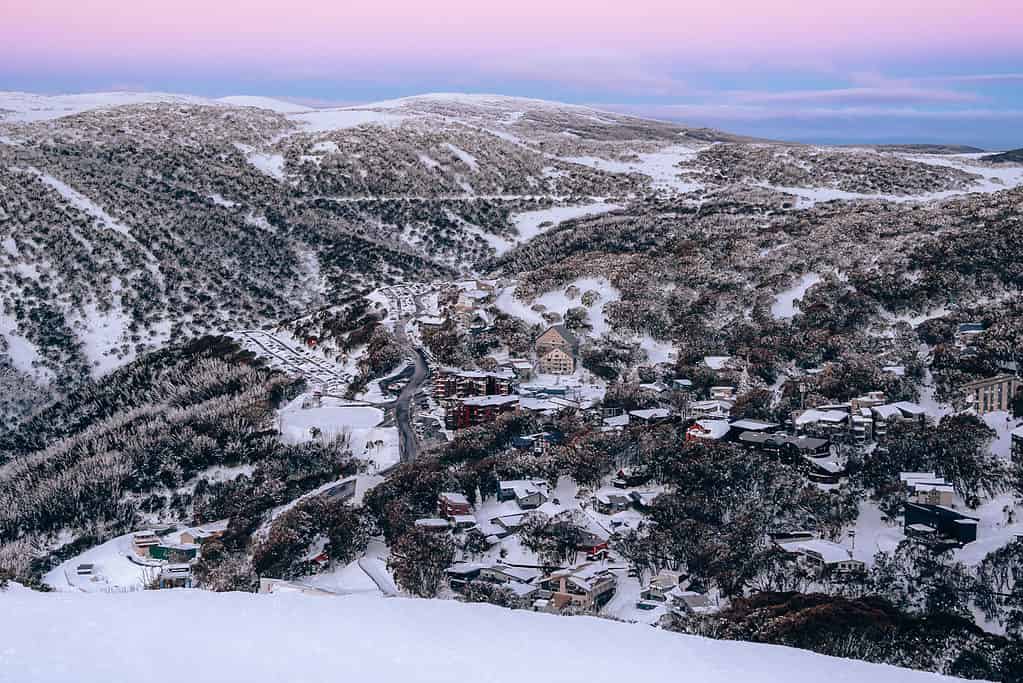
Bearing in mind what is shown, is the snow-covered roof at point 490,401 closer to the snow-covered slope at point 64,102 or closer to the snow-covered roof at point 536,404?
the snow-covered roof at point 536,404

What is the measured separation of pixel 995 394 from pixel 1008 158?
5888 cm

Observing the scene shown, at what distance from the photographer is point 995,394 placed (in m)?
23.5

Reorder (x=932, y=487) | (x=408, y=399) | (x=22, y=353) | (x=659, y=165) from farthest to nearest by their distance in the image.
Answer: (x=659, y=165) < (x=22, y=353) < (x=408, y=399) < (x=932, y=487)

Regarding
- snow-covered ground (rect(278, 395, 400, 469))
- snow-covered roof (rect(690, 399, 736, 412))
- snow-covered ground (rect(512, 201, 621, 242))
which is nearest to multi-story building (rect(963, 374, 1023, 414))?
snow-covered roof (rect(690, 399, 736, 412))

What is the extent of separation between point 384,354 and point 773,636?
21.2 meters

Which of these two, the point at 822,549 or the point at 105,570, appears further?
the point at 105,570

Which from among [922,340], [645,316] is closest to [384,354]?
[645,316]

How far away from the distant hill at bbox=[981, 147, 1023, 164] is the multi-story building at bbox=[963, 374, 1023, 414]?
54912 millimetres

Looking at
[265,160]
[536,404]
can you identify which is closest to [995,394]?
[536,404]

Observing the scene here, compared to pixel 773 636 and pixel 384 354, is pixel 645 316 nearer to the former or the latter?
pixel 384 354

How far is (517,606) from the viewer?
614 inches

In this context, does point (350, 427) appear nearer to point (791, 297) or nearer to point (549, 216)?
point (791, 297)

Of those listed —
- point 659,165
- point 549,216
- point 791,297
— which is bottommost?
point 791,297

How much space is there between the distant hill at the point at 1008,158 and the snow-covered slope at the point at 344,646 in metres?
71.7
